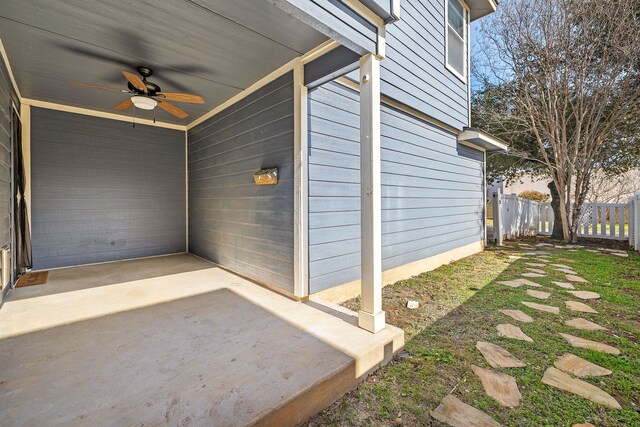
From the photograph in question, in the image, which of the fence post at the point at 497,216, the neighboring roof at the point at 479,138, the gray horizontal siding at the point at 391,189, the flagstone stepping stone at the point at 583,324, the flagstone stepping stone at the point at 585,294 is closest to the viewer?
the flagstone stepping stone at the point at 583,324

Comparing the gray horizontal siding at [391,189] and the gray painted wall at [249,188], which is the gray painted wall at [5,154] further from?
the gray horizontal siding at [391,189]

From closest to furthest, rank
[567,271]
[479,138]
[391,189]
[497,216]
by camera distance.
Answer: [391,189], [567,271], [479,138], [497,216]

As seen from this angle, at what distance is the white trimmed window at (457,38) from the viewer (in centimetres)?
541

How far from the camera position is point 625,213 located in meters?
6.65

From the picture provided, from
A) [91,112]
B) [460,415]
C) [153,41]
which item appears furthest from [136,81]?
[460,415]

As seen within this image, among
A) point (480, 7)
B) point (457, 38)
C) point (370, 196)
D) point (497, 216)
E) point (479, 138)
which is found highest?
point (480, 7)

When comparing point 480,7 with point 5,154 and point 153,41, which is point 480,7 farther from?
point 5,154

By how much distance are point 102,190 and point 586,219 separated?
10549mm

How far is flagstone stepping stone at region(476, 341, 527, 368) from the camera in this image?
2012 millimetres

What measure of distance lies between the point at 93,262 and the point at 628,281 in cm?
765

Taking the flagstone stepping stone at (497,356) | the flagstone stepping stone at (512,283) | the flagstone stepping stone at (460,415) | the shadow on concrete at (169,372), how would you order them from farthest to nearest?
the flagstone stepping stone at (512,283) < the flagstone stepping stone at (497,356) < the flagstone stepping stone at (460,415) < the shadow on concrete at (169,372)

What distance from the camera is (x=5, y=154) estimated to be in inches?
121

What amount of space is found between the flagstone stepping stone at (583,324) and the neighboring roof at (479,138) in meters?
3.67

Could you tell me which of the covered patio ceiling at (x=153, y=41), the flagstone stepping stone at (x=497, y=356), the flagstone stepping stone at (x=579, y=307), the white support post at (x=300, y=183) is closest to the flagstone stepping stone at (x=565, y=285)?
the flagstone stepping stone at (x=579, y=307)
